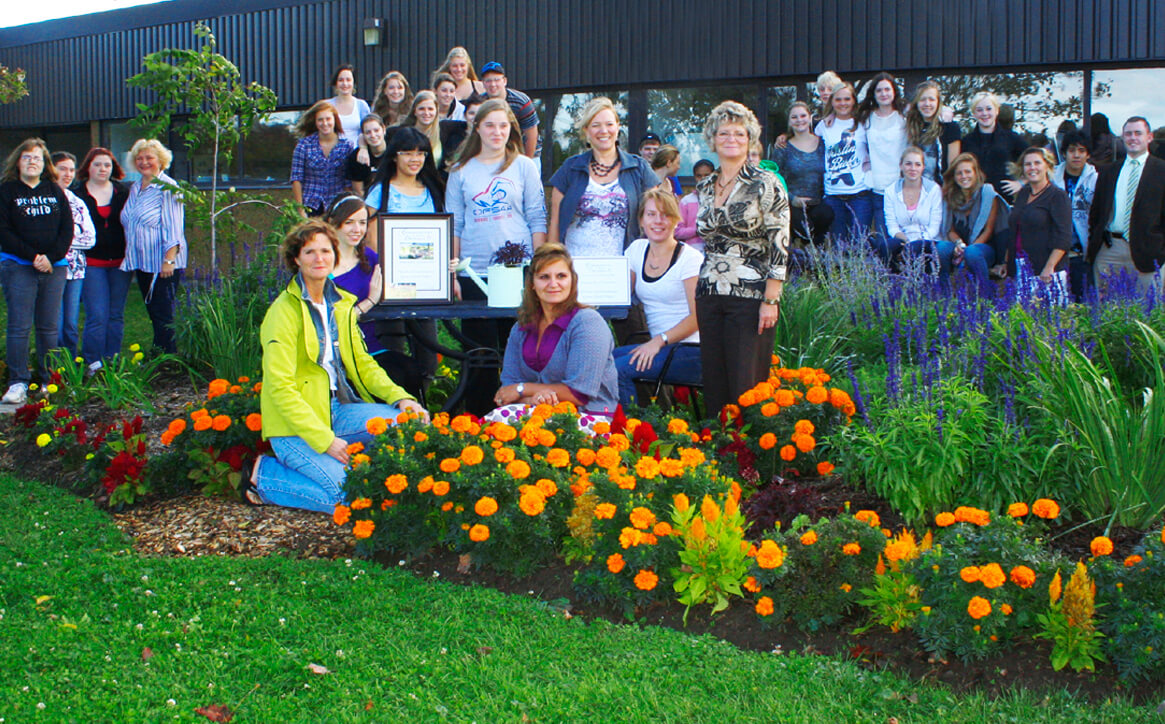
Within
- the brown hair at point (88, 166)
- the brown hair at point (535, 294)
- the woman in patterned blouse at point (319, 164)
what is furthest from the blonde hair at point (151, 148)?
the brown hair at point (535, 294)

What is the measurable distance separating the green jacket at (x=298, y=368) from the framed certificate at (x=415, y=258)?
2.40ft

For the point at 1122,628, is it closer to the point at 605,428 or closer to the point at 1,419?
the point at 605,428

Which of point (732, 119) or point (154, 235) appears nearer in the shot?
point (732, 119)

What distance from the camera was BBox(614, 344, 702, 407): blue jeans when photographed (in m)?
5.40

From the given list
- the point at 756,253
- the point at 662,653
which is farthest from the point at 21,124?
the point at 662,653

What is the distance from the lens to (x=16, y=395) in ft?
23.5

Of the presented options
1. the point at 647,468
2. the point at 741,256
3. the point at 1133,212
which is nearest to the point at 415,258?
the point at 741,256

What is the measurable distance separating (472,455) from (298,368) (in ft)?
4.50

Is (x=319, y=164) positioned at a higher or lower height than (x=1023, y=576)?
higher

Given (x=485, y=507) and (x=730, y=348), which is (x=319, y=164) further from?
(x=485, y=507)

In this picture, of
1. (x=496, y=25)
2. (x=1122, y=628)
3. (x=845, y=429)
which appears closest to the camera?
(x=1122, y=628)

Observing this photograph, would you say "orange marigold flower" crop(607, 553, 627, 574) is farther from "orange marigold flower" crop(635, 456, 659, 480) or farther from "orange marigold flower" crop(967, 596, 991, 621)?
"orange marigold flower" crop(967, 596, 991, 621)

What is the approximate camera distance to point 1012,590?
2.99 meters

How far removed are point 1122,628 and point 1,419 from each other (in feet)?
20.9
